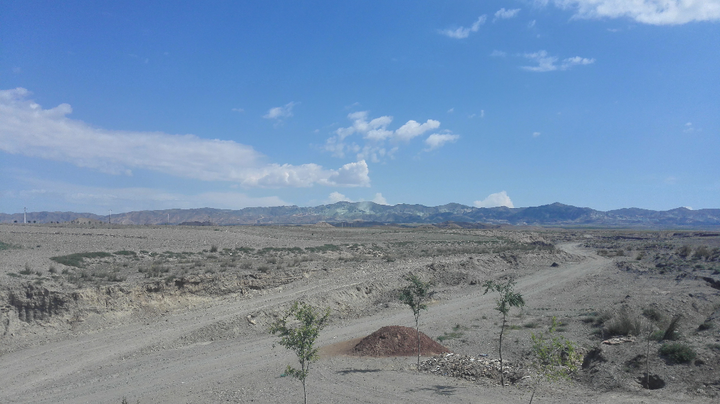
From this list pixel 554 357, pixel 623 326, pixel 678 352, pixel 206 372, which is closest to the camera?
pixel 554 357

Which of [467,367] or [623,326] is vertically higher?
[623,326]

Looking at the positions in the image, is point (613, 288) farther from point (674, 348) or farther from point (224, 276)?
point (224, 276)

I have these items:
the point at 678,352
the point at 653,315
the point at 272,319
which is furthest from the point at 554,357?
the point at 272,319

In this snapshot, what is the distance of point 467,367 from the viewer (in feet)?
52.8

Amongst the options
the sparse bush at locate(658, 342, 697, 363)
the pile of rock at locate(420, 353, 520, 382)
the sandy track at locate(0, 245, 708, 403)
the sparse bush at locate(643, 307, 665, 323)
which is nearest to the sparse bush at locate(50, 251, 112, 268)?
the sandy track at locate(0, 245, 708, 403)

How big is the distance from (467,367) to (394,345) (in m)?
3.95

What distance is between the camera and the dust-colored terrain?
14328 mm

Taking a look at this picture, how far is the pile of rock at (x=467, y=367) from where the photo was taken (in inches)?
609

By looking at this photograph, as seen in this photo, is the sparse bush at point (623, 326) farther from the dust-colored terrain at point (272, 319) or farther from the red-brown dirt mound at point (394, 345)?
the red-brown dirt mound at point (394, 345)

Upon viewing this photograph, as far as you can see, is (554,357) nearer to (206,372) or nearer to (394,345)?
(394,345)

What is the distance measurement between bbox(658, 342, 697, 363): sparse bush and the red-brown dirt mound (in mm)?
8395

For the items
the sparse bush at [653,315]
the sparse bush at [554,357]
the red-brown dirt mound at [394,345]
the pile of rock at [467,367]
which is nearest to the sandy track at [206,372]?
the pile of rock at [467,367]

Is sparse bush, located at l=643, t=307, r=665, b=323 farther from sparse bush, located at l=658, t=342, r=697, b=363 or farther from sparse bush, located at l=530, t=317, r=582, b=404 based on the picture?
sparse bush, located at l=530, t=317, r=582, b=404

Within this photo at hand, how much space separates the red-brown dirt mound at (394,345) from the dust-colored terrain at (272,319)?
64cm
